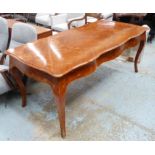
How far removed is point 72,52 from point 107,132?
876mm

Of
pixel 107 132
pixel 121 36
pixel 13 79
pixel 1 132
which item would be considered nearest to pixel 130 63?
pixel 121 36

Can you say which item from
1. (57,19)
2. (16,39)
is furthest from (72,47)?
(57,19)

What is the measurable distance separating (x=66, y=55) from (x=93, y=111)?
31.9 inches

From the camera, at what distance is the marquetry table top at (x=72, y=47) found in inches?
68.7

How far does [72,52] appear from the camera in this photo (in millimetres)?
1971

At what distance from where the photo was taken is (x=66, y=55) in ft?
6.24

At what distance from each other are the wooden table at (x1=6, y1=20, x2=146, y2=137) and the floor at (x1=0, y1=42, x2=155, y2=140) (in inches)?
7.6

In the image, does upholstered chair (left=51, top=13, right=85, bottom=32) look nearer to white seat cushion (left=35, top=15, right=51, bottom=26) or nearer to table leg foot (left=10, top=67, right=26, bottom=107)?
white seat cushion (left=35, top=15, right=51, bottom=26)

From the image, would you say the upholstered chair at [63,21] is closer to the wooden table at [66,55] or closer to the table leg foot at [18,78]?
the wooden table at [66,55]

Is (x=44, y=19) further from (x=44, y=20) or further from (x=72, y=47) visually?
(x=72, y=47)

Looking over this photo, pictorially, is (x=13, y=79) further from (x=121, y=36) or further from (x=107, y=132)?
(x=121, y=36)

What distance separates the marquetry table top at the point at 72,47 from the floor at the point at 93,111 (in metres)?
0.72

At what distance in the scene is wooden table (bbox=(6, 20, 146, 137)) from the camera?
171cm

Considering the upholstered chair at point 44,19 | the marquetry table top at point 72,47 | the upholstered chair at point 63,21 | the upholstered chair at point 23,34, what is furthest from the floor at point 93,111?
the upholstered chair at point 44,19
